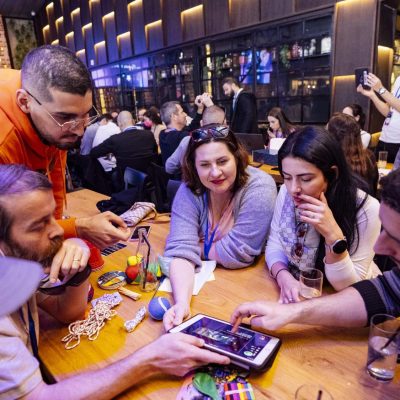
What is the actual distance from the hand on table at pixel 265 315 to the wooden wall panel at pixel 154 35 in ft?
24.3

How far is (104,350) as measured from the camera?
1.01 metres

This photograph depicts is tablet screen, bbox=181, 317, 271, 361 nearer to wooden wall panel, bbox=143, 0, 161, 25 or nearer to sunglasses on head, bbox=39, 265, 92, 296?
sunglasses on head, bbox=39, 265, 92, 296

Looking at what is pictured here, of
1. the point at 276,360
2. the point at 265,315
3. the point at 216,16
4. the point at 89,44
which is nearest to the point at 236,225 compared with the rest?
the point at 265,315

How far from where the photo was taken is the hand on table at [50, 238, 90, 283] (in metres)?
1.04

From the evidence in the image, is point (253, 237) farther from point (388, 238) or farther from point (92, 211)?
point (92, 211)

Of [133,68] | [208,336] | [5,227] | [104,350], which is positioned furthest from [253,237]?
[133,68]

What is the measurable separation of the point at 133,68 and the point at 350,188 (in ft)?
27.2

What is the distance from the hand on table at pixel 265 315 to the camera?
99 centimetres

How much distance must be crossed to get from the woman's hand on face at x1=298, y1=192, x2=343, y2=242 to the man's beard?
842 millimetres

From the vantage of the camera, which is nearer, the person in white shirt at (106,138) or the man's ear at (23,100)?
the man's ear at (23,100)

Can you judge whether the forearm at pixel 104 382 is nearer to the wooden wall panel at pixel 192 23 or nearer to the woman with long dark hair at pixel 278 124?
the woman with long dark hair at pixel 278 124

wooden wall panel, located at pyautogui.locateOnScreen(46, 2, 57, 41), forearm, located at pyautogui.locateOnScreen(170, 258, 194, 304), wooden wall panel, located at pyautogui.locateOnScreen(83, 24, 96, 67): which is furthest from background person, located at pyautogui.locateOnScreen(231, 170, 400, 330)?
wooden wall panel, located at pyautogui.locateOnScreen(46, 2, 57, 41)

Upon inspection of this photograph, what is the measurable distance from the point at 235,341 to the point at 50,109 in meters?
1.07

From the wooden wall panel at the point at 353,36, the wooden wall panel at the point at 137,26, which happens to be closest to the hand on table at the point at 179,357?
the wooden wall panel at the point at 353,36
